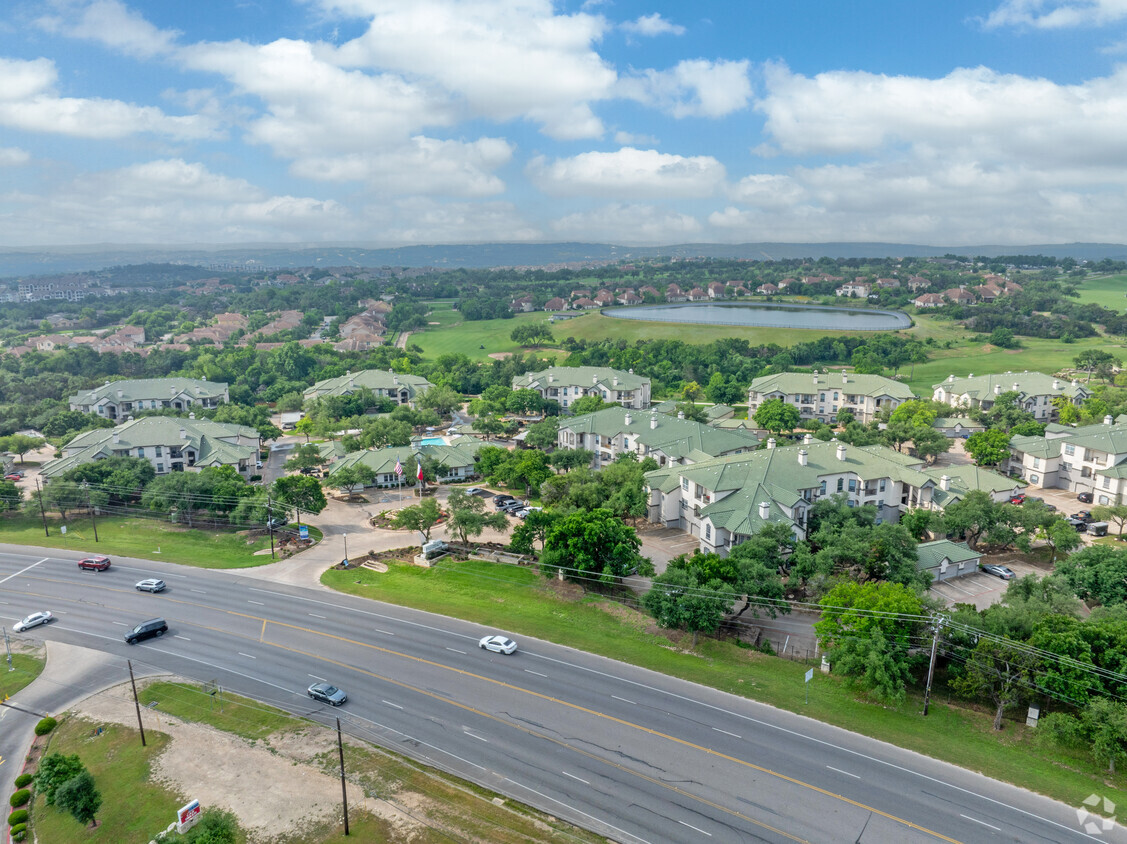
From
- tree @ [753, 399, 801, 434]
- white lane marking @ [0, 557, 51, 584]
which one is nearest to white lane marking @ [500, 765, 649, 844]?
white lane marking @ [0, 557, 51, 584]

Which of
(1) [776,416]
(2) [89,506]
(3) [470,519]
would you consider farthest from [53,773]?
(1) [776,416]

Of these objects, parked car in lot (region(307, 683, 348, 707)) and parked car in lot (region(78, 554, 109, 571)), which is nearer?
parked car in lot (region(307, 683, 348, 707))

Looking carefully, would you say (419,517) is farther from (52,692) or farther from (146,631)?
(52,692)

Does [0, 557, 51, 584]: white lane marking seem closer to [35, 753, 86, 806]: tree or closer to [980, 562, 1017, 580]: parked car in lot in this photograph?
[35, 753, 86, 806]: tree

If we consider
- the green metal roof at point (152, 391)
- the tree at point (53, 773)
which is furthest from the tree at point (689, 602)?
the green metal roof at point (152, 391)

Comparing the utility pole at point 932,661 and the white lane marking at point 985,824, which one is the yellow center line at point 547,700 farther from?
the utility pole at point 932,661

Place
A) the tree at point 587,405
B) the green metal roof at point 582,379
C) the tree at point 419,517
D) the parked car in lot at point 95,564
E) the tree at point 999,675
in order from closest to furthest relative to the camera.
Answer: the tree at point 999,675
the parked car in lot at point 95,564
the tree at point 419,517
the tree at point 587,405
the green metal roof at point 582,379
